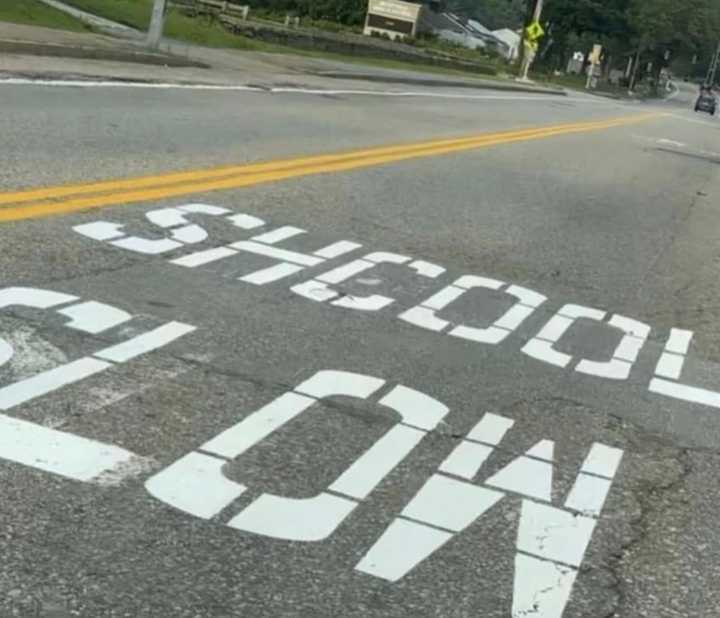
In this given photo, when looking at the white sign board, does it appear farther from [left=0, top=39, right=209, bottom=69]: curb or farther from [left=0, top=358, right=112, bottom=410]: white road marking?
[left=0, top=358, right=112, bottom=410]: white road marking

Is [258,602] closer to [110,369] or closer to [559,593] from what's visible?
[559,593]

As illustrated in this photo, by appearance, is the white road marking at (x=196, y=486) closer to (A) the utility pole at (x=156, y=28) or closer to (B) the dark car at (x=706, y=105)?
(A) the utility pole at (x=156, y=28)

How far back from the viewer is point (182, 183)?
9016 millimetres

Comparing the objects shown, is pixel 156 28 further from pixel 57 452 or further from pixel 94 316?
pixel 57 452

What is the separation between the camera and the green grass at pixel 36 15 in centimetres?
2366

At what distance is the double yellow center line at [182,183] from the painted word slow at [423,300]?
15.7 inches

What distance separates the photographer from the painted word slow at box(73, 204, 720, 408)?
6.02 m

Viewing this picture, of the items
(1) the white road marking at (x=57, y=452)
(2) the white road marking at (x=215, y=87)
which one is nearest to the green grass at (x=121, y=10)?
(2) the white road marking at (x=215, y=87)

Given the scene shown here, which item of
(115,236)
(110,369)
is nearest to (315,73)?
(115,236)

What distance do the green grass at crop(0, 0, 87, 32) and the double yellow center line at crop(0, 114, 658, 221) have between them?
37.8ft

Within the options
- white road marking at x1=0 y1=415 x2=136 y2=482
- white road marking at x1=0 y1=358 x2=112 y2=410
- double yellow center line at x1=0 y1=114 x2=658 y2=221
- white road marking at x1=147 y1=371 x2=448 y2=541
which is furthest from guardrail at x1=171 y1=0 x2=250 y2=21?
white road marking at x1=0 y1=415 x2=136 y2=482

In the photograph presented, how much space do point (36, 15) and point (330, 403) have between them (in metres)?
22.4

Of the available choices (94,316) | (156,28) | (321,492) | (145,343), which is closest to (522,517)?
(321,492)

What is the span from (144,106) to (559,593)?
11.2m
